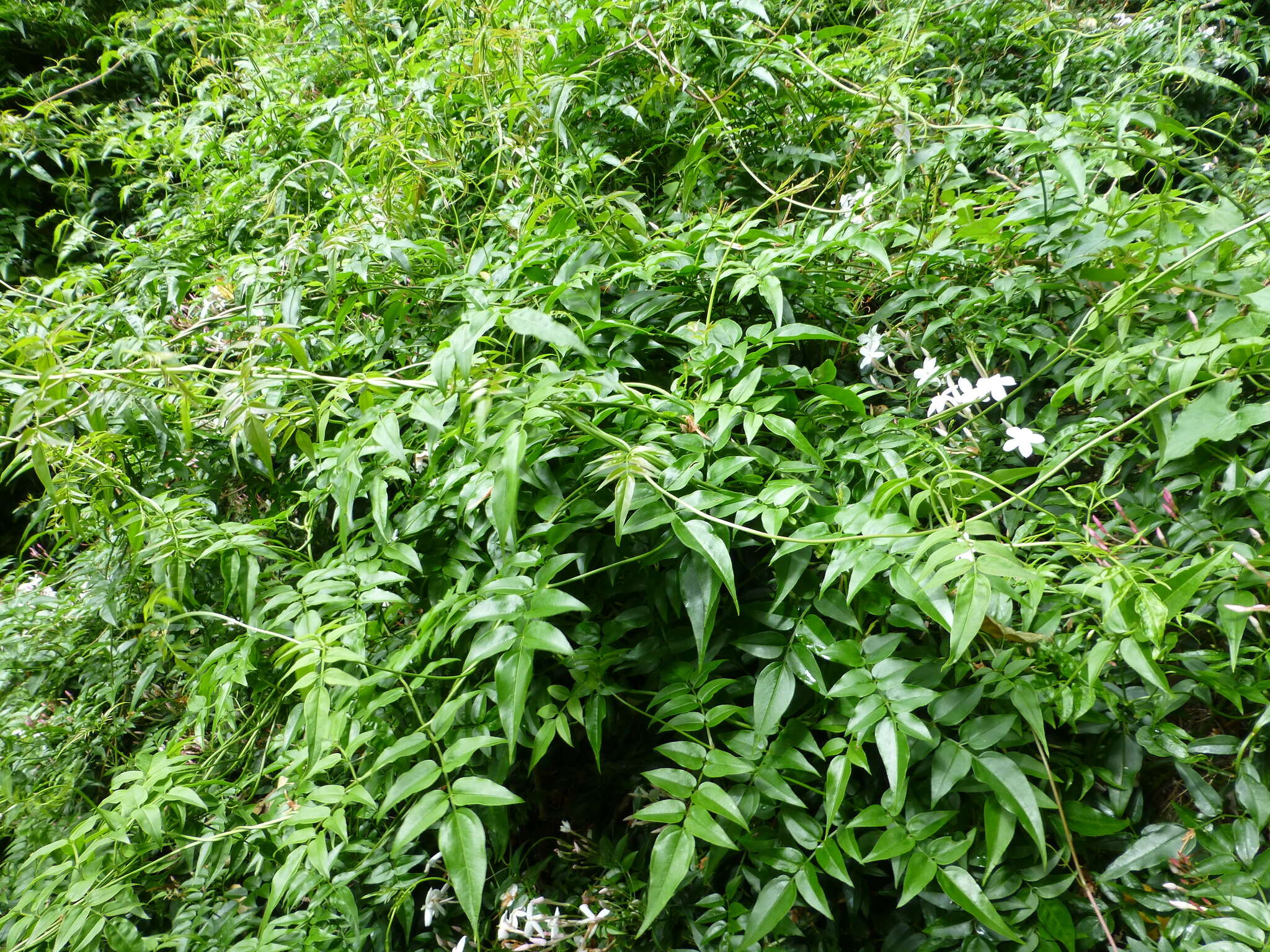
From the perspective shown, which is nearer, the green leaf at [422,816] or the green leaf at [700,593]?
the green leaf at [422,816]

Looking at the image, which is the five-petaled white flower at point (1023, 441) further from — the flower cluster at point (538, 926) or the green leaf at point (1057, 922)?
the flower cluster at point (538, 926)

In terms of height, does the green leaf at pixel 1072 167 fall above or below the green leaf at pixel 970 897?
above

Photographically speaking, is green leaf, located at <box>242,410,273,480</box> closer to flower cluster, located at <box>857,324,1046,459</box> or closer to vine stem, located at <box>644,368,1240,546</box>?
vine stem, located at <box>644,368,1240,546</box>

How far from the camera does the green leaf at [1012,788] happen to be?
0.84 meters

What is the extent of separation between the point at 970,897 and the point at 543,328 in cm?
81

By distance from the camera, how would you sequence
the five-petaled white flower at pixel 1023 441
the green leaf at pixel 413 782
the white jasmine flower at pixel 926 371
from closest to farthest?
the green leaf at pixel 413 782
the five-petaled white flower at pixel 1023 441
the white jasmine flower at pixel 926 371

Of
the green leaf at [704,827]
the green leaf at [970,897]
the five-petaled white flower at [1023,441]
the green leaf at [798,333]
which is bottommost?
the green leaf at [970,897]

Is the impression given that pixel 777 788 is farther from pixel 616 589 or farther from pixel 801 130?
pixel 801 130

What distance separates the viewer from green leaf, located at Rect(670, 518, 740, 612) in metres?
0.88

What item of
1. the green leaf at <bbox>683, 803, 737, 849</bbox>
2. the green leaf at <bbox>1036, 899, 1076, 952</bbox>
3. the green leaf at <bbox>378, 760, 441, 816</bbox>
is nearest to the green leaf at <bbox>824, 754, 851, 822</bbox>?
the green leaf at <bbox>683, 803, 737, 849</bbox>

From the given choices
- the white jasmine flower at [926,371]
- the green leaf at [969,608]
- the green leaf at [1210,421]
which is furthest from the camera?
the white jasmine flower at [926,371]

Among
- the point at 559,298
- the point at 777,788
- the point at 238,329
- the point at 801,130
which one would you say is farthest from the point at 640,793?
the point at 801,130

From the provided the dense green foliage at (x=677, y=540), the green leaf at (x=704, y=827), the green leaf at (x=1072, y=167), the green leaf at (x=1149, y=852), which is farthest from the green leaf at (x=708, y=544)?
the green leaf at (x=1072, y=167)

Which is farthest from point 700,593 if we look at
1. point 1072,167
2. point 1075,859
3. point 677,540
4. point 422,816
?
point 1072,167
